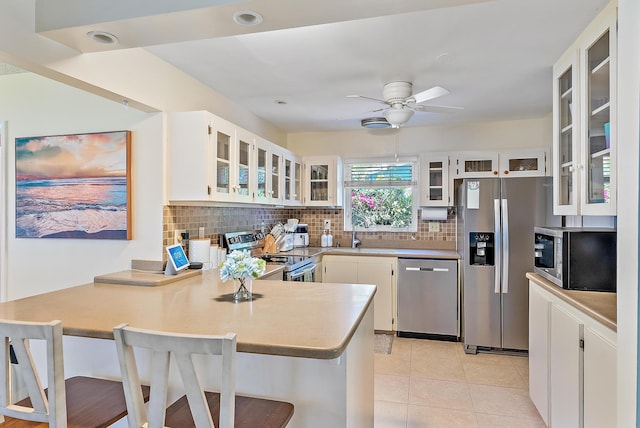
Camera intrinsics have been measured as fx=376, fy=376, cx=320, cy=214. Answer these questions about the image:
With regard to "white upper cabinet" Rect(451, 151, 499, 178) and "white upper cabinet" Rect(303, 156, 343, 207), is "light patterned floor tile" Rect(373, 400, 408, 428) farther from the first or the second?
"white upper cabinet" Rect(451, 151, 499, 178)

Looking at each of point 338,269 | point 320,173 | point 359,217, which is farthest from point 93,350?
point 359,217

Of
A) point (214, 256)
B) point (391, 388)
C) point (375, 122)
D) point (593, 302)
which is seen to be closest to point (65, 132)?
point (214, 256)

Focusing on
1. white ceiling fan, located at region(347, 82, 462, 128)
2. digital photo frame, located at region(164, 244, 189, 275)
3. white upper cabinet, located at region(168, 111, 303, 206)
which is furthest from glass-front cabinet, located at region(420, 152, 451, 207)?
digital photo frame, located at region(164, 244, 189, 275)

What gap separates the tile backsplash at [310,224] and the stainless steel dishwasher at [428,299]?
682 millimetres

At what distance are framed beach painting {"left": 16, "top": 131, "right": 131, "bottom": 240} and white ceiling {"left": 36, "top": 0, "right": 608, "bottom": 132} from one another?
0.82 metres

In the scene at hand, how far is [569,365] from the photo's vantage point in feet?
6.28

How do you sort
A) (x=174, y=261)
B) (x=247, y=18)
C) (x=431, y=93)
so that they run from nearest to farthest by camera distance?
1. (x=247, y=18)
2. (x=174, y=261)
3. (x=431, y=93)

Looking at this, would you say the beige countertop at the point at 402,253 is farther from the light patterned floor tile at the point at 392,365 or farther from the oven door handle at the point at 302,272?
the light patterned floor tile at the point at 392,365

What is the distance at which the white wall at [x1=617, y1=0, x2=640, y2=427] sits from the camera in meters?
1.09

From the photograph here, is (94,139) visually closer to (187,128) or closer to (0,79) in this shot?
(187,128)

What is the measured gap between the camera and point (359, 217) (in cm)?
494

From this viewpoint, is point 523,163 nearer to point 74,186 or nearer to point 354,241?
point 354,241

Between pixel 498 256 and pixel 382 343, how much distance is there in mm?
1438

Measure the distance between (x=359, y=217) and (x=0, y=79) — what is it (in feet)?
12.4
